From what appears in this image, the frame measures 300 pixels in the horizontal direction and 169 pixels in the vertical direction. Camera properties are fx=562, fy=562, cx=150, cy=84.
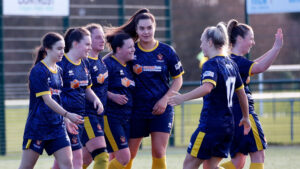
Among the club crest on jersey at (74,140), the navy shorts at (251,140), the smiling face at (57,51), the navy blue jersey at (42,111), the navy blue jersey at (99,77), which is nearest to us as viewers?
the navy blue jersey at (42,111)

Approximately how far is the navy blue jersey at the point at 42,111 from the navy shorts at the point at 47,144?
0.04 meters

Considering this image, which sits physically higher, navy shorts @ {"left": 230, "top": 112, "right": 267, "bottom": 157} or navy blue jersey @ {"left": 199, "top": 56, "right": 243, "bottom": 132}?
navy blue jersey @ {"left": 199, "top": 56, "right": 243, "bottom": 132}

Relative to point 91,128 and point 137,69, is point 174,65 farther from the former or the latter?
point 91,128

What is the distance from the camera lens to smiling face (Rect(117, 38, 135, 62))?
6357 mm

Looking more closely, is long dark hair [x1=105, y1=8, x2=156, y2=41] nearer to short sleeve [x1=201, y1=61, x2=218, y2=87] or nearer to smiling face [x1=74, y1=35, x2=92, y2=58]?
smiling face [x1=74, y1=35, x2=92, y2=58]

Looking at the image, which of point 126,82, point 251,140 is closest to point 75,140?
point 126,82

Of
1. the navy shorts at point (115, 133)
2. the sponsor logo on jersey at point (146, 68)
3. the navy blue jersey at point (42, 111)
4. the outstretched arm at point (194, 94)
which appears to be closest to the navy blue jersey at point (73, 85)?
the navy blue jersey at point (42, 111)

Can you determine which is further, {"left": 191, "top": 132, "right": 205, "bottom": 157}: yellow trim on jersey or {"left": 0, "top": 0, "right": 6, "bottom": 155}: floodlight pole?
{"left": 0, "top": 0, "right": 6, "bottom": 155}: floodlight pole

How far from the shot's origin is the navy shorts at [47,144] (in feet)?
18.1

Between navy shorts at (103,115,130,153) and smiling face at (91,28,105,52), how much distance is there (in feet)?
2.59

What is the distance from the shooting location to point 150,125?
654cm

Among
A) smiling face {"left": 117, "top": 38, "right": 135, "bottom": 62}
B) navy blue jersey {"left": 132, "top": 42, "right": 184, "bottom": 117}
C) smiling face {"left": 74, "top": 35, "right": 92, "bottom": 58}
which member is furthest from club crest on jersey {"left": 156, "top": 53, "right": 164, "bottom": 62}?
smiling face {"left": 74, "top": 35, "right": 92, "bottom": 58}

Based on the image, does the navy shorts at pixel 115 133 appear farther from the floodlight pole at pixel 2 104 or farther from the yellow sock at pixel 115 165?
the floodlight pole at pixel 2 104

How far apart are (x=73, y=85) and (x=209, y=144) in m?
1.65
